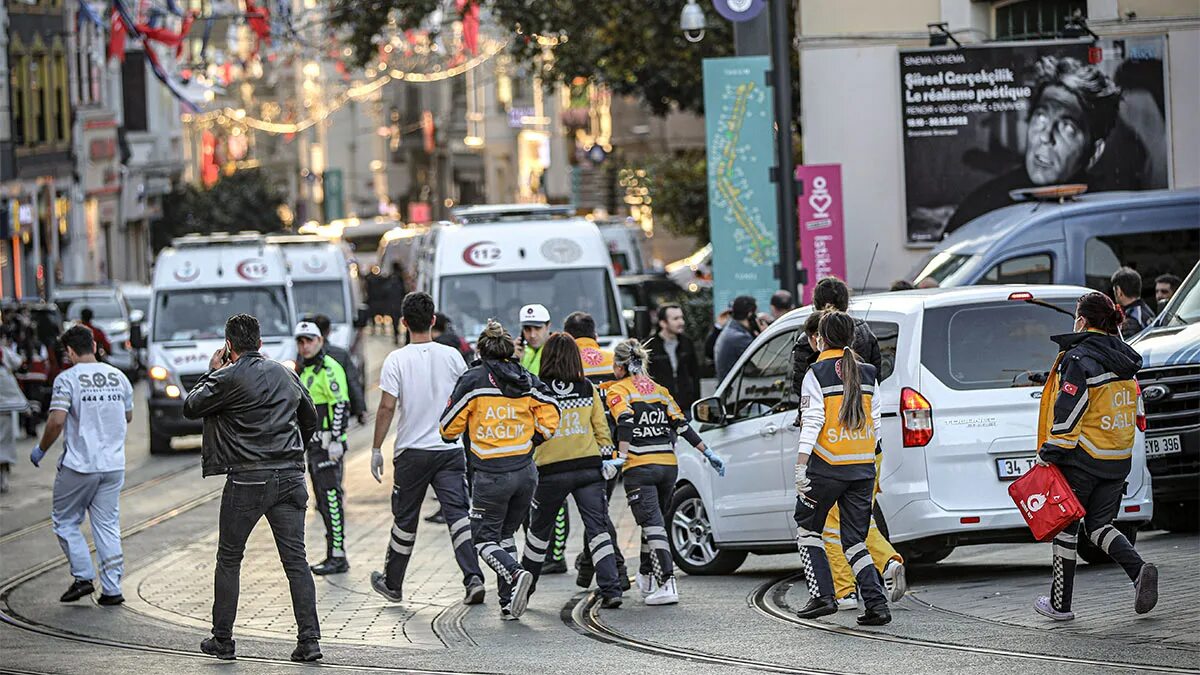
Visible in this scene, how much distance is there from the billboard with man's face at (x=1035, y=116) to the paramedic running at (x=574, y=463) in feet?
35.7

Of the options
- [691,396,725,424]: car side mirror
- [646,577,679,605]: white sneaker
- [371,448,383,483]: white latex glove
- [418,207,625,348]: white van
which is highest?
[418,207,625,348]: white van

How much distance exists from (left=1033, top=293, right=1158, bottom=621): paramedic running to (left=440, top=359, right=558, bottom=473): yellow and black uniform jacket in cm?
277

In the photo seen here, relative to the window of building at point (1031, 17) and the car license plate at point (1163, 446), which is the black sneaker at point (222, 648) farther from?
the window of building at point (1031, 17)

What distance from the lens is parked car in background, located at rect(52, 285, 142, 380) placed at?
118ft

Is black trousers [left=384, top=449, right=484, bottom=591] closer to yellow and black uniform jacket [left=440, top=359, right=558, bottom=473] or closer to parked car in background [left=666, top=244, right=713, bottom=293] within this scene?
yellow and black uniform jacket [left=440, top=359, right=558, bottom=473]

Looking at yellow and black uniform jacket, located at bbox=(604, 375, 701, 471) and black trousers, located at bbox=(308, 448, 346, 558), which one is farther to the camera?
black trousers, located at bbox=(308, 448, 346, 558)

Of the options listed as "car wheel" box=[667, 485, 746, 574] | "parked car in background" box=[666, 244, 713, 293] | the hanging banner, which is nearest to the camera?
"car wheel" box=[667, 485, 746, 574]

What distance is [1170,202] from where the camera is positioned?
17219 mm

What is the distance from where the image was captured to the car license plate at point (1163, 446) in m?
12.5

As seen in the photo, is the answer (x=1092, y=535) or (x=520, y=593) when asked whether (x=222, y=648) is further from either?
(x=1092, y=535)

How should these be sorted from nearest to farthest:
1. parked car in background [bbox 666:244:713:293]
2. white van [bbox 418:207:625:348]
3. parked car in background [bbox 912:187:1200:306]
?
parked car in background [bbox 912:187:1200:306], white van [bbox 418:207:625:348], parked car in background [bbox 666:244:713:293]

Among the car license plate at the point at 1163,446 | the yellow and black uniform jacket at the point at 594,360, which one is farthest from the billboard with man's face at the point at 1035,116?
the car license plate at the point at 1163,446

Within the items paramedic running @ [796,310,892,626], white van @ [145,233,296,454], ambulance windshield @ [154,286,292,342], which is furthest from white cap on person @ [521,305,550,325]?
ambulance windshield @ [154,286,292,342]

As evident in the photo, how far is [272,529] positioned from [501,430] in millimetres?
1591
